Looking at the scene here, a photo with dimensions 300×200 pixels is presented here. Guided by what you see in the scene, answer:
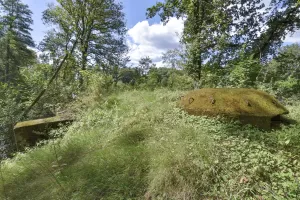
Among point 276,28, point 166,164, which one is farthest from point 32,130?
point 276,28

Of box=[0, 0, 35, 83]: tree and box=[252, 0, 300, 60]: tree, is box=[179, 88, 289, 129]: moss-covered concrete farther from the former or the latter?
box=[0, 0, 35, 83]: tree

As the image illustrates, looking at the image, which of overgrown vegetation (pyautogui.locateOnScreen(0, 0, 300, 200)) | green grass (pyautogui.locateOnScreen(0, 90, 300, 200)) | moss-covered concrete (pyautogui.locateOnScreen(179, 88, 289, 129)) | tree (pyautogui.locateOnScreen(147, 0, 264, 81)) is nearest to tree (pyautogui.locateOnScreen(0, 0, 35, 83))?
overgrown vegetation (pyautogui.locateOnScreen(0, 0, 300, 200))

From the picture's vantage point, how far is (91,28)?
9992 mm

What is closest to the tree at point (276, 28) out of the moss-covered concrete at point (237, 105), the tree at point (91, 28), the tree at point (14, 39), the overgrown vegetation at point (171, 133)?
the overgrown vegetation at point (171, 133)

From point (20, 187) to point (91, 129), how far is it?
1.57 m

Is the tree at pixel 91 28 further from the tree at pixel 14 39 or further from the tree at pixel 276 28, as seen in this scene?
the tree at pixel 276 28

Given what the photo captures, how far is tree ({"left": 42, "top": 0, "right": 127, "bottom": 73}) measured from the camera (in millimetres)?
8259

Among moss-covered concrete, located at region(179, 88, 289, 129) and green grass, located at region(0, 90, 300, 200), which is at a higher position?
moss-covered concrete, located at region(179, 88, 289, 129)

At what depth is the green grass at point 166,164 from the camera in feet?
6.34

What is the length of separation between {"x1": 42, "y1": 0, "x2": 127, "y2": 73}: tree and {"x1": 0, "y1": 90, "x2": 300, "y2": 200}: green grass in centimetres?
683

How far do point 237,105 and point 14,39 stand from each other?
1946cm

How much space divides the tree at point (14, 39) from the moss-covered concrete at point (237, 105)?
647 inches

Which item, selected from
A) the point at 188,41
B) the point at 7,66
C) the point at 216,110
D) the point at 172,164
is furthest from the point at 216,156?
the point at 7,66

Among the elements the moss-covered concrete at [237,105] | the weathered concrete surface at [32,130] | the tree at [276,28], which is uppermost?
the tree at [276,28]
